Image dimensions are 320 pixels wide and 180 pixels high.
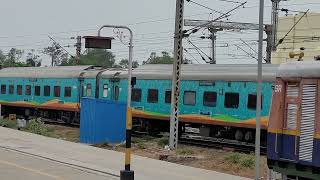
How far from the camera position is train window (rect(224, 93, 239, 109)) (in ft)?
80.6

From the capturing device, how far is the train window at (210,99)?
25542 mm

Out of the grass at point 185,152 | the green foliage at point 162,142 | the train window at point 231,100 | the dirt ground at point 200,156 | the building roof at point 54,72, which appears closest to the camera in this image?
the dirt ground at point 200,156

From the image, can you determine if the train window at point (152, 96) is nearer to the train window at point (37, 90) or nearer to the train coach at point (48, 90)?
the train coach at point (48, 90)

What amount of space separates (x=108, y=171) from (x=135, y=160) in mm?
2900

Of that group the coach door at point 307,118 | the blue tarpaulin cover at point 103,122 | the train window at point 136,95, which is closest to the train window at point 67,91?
the train window at point 136,95

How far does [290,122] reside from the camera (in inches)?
447

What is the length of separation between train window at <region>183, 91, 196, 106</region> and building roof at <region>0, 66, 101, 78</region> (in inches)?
350

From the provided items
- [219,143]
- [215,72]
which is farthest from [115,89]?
[219,143]

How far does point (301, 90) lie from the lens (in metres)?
11.3

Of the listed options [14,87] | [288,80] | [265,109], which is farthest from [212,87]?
[14,87]

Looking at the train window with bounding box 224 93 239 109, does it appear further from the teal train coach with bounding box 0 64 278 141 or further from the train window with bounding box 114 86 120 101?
the train window with bounding box 114 86 120 101

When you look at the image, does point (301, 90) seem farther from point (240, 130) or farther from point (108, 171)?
point (240, 130)

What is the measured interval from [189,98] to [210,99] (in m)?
1.39

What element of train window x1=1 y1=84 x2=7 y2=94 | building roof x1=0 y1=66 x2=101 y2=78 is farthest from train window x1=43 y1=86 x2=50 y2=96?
train window x1=1 y1=84 x2=7 y2=94
